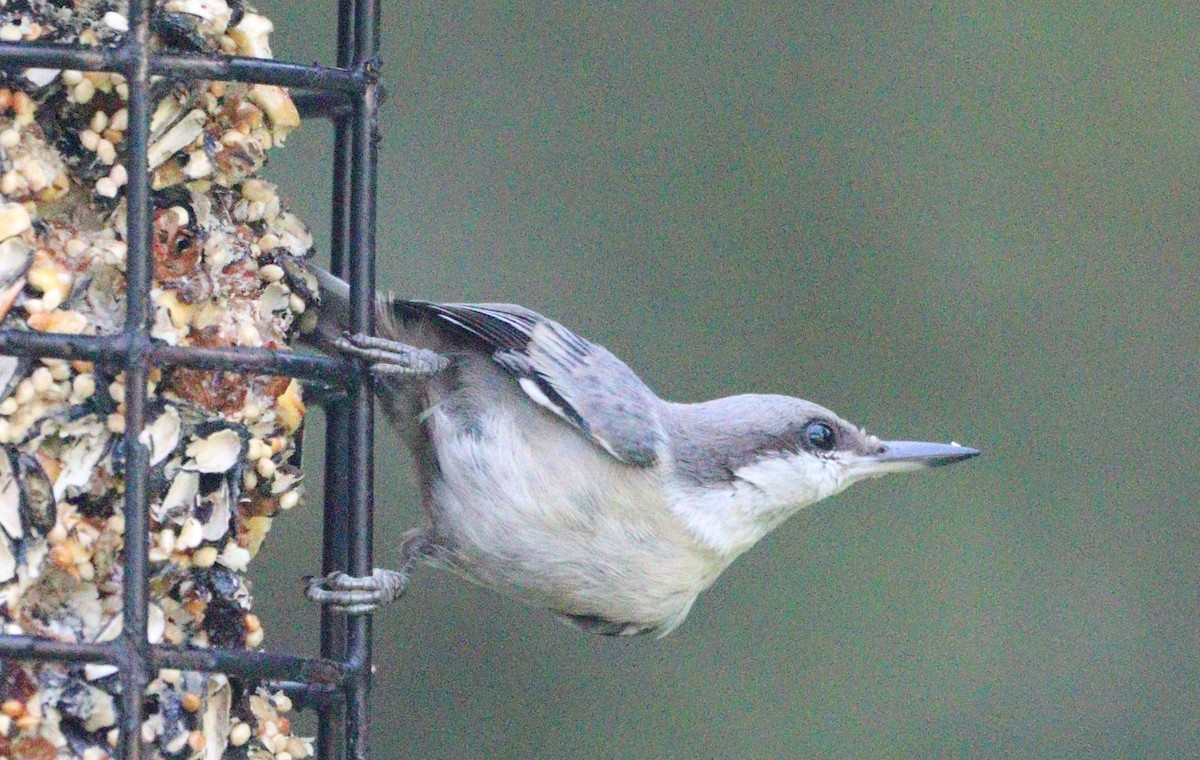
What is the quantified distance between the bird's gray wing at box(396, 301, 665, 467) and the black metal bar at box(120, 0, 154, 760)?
99cm

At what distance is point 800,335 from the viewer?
6582mm

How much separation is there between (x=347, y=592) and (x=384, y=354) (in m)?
0.41

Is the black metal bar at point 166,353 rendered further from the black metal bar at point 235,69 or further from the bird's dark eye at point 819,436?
the bird's dark eye at point 819,436

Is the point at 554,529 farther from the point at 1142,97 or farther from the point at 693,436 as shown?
the point at 1142,97

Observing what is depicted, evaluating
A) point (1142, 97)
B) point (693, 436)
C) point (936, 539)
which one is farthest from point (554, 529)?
point (1142, 97)

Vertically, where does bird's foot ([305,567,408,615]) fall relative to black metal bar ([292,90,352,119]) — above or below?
below

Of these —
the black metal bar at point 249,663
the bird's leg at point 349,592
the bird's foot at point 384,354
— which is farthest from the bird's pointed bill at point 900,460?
the black metal bar at point 249,663

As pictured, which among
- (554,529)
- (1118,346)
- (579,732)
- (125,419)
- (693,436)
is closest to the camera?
(125,419)

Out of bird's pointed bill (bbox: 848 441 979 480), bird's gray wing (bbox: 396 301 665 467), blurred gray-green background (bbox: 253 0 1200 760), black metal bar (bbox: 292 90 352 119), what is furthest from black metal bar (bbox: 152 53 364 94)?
blurred gray-green background (bbox: 253 0 1200 760)

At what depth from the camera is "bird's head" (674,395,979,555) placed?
151 inches

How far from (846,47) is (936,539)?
1915 millimetres

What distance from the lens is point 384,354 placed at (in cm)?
312

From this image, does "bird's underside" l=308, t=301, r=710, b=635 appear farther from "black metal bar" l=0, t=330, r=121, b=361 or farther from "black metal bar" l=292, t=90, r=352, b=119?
"black metal bar" l=0, t=330, r=121, b=361

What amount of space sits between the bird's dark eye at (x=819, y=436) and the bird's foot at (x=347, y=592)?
115 cm
